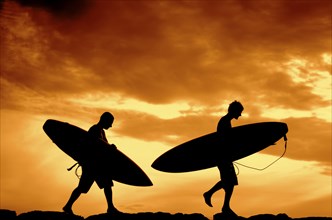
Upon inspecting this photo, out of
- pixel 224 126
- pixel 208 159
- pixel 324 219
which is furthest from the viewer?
pixel 208 159

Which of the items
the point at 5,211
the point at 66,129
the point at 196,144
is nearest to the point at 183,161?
the point at 196,144

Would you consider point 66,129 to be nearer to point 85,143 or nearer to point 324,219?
point 85,143

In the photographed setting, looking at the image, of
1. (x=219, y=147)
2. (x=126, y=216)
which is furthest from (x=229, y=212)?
(x=126, y=216)

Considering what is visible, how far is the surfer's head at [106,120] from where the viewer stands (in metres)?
10.6

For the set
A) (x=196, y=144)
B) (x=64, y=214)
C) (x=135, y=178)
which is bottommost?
(x=64, y=214)

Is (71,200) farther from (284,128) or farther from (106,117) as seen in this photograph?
(284,128)

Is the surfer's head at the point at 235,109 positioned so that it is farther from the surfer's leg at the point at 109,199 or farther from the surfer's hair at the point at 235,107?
the surfer's leg at the point at 109,199

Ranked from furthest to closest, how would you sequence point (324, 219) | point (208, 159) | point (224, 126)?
point (208, 159) < point (224, 126) < point (324, 219)

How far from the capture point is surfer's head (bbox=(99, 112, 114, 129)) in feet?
34.6

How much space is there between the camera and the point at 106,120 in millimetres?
10555

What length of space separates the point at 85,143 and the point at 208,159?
3019 millimetres

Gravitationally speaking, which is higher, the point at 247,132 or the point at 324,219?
the point at 247,132

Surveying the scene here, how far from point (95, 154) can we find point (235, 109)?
350cm

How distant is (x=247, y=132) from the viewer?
10.9 meters
